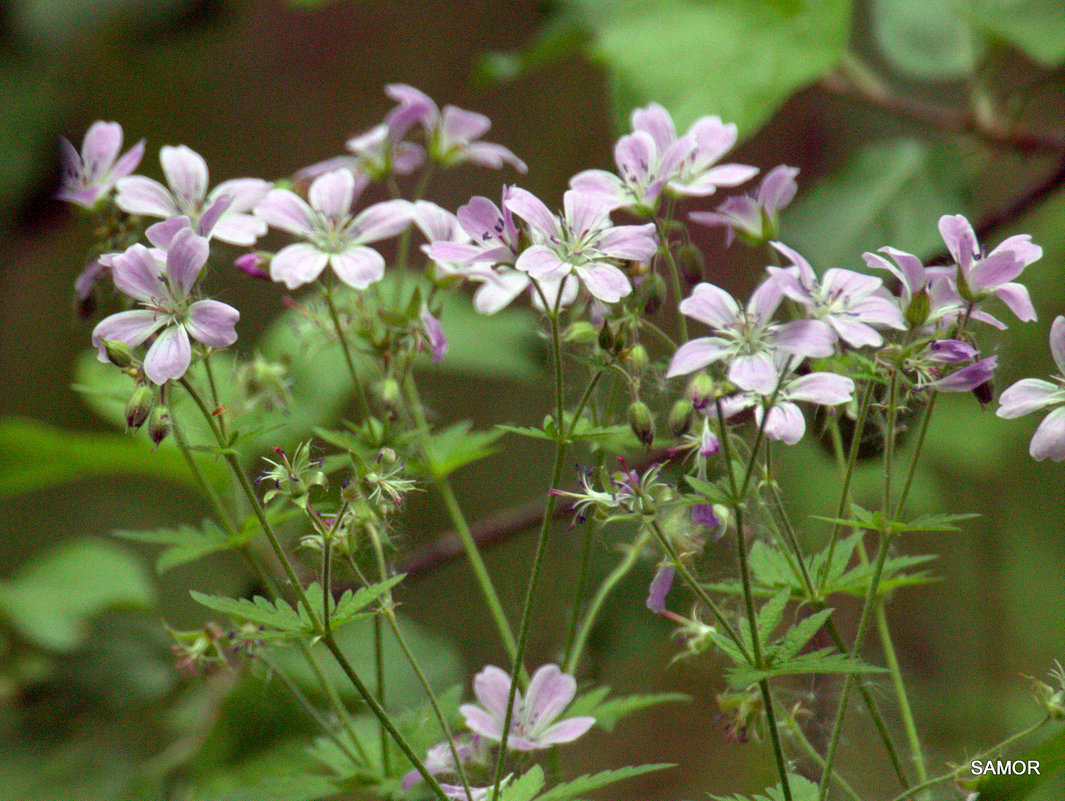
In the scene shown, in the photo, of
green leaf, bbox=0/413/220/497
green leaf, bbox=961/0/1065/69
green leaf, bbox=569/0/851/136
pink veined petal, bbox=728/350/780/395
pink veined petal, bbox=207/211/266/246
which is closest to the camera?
pink veined petal, bbox=728/350/780/395

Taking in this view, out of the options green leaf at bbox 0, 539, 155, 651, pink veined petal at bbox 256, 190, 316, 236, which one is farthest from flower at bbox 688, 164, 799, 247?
green leaf at bbox 0, 539, 155, 651

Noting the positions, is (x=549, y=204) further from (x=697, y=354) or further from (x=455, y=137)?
(x=697, y=354)

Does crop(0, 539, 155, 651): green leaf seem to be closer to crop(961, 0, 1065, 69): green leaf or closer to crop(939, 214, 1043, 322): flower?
crop(939, 214, 1043, 322): flower

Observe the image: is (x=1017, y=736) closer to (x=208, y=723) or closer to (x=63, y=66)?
(x=208, y=723)

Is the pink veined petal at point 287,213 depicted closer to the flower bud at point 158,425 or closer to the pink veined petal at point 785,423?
the flower bud at point 158,425

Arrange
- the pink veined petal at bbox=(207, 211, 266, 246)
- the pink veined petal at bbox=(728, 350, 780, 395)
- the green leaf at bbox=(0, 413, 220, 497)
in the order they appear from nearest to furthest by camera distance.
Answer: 1. the pink veined petal at bbox=(728, 350, 780, 395)
2. the pink veined petal at bbox=(207, 211, 266, 246)
3. the green leaf at bbox=(0, 413, 220, 497)

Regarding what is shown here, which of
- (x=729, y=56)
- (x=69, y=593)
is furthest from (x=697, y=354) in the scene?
(x=69, y=593)

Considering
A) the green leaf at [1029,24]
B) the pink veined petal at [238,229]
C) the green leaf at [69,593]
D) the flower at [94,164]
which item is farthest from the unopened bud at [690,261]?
the green leaf at [69,593]
